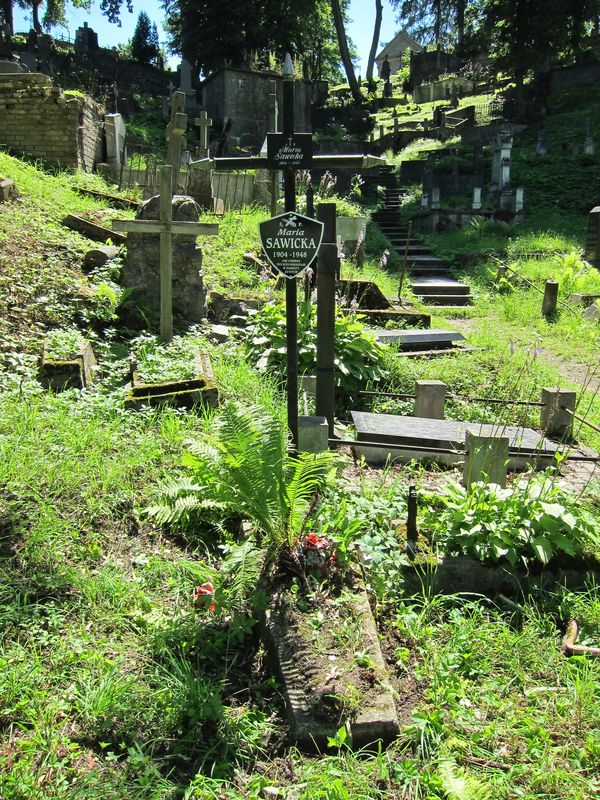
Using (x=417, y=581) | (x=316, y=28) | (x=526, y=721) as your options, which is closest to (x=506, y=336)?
(x=417, y=581)

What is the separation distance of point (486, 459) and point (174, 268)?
469 centimetres

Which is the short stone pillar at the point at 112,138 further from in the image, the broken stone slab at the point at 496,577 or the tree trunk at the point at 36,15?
the tree trunk at the point at 36,15

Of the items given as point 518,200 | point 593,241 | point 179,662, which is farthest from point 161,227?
point 518,200

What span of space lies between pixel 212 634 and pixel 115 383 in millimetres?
2975

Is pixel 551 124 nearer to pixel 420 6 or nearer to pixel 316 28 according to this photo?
pixel 316 28

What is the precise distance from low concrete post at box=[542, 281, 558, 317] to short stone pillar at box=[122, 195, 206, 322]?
19.0 feet

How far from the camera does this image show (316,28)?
35.1m

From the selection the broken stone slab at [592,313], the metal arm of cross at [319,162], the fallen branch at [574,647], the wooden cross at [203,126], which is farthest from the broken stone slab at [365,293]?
the wooden cross at [203,126]

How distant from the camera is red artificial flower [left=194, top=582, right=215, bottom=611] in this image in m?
2.88

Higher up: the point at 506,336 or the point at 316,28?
the point at 316,28

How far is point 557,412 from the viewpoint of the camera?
5.38 meters

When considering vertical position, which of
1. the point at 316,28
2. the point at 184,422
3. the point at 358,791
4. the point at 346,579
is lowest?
the point at 358,791

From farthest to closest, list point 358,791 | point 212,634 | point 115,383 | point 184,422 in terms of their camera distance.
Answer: point 115,383
point 184,422
point 212,634
point 358,791

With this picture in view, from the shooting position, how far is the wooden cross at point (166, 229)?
20.8 ft
